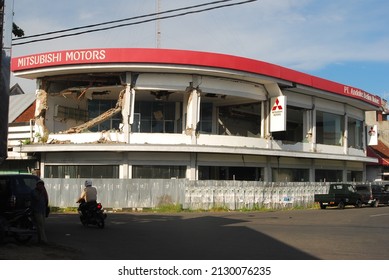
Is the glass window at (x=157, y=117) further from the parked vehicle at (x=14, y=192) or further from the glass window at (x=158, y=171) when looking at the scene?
the parked vehicle at (x=14, y=192)

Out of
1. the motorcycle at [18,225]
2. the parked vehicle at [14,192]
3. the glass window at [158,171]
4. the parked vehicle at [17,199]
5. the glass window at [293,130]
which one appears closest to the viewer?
the motorcycle at [18,225]

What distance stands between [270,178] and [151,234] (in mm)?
20105

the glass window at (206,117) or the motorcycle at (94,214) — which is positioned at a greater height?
the glass window at (206,117)

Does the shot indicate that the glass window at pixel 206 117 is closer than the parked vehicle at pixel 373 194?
No

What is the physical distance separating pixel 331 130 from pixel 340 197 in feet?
40.2

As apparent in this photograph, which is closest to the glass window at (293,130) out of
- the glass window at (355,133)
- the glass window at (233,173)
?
the glass window at (355,133)

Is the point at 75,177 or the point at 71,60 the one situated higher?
the point at 71,60

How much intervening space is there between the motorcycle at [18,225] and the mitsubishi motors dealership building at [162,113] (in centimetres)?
1452

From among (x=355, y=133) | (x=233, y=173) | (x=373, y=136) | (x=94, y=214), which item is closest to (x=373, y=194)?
(x=233, y=173)

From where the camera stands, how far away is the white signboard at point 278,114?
3153 centimetres

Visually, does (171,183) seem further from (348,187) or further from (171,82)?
(348,187)

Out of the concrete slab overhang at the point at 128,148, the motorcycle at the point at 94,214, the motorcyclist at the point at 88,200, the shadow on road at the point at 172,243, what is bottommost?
the shadow on road at the point at 172,243
